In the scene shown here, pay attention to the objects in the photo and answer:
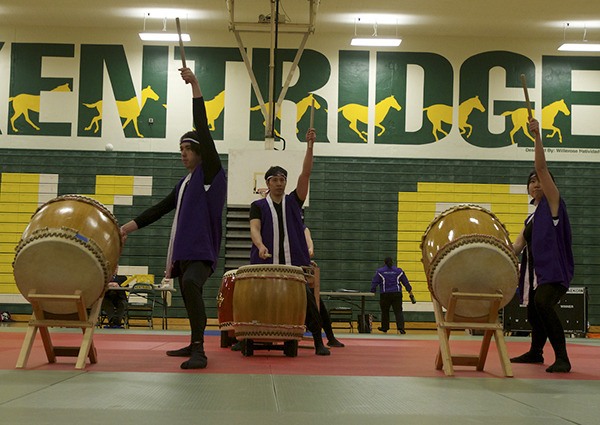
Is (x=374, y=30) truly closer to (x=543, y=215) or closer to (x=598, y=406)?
(x=543, y=215)

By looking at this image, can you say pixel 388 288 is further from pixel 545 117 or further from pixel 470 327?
pixel 470 327

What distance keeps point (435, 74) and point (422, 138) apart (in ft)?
5.32

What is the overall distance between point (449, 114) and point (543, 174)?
1277 centimetres

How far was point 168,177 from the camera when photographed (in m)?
17.6

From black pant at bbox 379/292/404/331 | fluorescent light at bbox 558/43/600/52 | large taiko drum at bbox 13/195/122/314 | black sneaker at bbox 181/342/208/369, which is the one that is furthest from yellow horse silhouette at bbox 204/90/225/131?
black sneaker at bbox 181/342/208/369

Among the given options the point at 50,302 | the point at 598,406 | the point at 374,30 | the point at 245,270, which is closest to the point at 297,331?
the point at 245,270

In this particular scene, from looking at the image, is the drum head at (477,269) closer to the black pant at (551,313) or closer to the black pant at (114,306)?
the black pant at (551,313)

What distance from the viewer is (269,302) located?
6195mm

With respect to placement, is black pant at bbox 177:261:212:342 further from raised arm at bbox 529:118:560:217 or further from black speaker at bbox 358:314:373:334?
black speaker at bbox 358:314:373:334

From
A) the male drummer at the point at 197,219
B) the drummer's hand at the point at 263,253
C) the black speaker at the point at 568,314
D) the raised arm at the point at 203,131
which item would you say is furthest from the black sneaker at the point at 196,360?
the black speaker at the point at 568,314

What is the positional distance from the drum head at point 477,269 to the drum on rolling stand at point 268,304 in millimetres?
1464

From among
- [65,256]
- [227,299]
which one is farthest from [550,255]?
[65,256]

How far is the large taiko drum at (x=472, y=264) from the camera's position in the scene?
5.14m

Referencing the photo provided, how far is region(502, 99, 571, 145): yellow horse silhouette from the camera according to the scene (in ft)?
59.0
